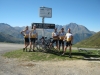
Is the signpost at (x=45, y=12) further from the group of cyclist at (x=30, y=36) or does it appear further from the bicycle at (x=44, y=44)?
the group of cyclist at (x=30, y=36)

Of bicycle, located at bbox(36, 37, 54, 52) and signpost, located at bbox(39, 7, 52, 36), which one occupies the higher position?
signpost, located at bbox(39, 7, 52, 36)

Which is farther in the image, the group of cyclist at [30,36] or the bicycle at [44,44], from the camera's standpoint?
the bicycle at [44,44]

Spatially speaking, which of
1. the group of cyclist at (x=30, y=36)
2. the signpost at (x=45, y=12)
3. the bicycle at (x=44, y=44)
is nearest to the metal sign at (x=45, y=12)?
the signpost at (x=45, y=12)

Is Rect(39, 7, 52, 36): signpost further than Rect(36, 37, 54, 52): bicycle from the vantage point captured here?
Yes

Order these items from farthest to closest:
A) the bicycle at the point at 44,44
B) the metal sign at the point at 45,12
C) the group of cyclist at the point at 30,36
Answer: the metal sign at the point at 45,12 → the bicycle at the point at 44,44 → the group of cyclist at the point at 30,36

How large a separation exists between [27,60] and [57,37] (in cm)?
520

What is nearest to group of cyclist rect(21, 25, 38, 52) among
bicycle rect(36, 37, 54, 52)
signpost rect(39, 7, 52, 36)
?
bicycle rect(36, 37, 54, 52)

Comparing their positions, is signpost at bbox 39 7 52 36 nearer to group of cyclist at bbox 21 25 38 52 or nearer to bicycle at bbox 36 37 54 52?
bicycle at bbox 36 37 54 52

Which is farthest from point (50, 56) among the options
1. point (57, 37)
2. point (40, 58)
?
point (57, 37)

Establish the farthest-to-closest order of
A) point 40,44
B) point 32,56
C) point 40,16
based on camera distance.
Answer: point 40,16 < point 40,44 < point 32,56

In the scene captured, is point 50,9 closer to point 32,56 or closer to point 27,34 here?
point 27,34

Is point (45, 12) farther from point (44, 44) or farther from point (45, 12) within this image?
point (44, 44)

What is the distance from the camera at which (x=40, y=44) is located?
20.4 meters

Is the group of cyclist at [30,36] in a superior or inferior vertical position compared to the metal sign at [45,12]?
inferior
